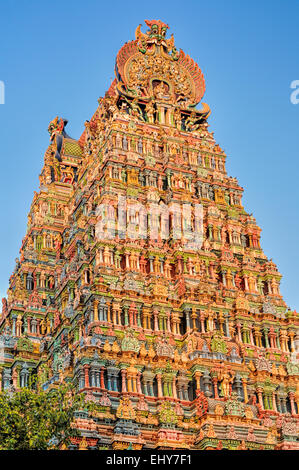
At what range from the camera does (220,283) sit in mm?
55031

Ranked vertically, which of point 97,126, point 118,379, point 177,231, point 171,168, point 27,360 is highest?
point 97,126

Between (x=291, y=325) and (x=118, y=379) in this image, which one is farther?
(x=291, y=325)

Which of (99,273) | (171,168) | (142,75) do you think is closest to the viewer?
(99,273)

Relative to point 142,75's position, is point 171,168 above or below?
below

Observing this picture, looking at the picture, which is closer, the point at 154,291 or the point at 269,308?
the point at 154,291

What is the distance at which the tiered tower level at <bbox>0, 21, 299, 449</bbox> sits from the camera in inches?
1852

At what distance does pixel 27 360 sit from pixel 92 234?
28.2 ft

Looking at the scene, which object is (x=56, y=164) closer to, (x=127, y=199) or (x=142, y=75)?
(x=142, y=75)

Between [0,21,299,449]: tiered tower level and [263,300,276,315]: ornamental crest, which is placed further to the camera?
[263,300,276,315]: ornamental crest

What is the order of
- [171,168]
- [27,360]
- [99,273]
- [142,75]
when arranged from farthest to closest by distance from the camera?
[142,75] < [171,168] < [27,360] < [99,273]

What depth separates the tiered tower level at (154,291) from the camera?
1852 inches

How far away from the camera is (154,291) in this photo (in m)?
51.9

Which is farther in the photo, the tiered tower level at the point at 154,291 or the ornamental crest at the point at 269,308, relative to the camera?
the ornamental crest at the point at 269,308
